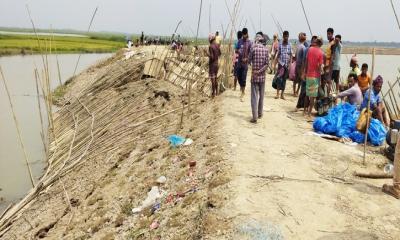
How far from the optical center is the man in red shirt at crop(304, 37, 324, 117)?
7.04 meters

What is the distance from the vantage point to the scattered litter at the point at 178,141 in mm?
6725

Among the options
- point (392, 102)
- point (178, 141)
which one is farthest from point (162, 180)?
point (392, 102)

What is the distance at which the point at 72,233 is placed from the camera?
543 centimetres

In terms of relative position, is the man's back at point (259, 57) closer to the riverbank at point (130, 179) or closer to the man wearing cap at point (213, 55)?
the riverbank at point (130, 179)

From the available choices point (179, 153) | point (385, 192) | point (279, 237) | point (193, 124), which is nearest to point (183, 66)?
point (193, 124)

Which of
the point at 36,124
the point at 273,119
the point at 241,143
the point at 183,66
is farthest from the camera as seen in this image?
the point at 36,124

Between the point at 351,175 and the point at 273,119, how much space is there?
2279 mm

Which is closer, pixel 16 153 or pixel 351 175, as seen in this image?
pixel 351 175

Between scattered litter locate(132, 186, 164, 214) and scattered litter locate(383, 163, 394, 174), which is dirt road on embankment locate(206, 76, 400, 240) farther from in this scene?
scattered litter locate(132, 186, 164, 214)

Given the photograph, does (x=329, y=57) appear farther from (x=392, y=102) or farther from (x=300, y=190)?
(x=300, y=190)

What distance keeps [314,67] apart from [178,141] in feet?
8.14

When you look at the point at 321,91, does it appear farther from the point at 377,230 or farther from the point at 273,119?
the point at 377,230

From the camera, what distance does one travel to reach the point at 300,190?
4.51 m

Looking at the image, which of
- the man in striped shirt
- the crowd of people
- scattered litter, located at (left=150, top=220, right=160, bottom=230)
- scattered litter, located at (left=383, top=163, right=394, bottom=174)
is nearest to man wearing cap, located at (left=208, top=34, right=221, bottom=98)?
the crowd of people
